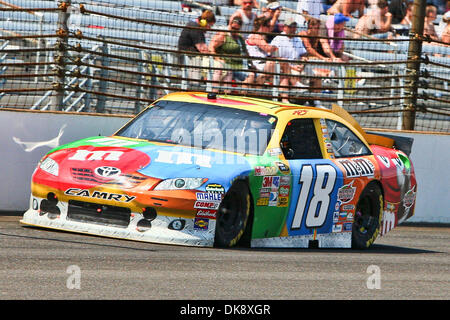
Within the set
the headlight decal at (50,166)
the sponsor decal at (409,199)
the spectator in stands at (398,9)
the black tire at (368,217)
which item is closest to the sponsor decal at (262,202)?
the black tire at (368,217)

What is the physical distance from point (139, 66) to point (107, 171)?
6.70 meters

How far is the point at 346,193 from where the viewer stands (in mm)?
8898

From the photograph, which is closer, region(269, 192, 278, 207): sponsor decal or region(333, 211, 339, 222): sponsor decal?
region(269, 192, 278, 207): sponsor decal

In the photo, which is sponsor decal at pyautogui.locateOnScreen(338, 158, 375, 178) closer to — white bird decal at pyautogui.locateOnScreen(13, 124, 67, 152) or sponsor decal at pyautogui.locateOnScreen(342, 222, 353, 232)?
sponsor decal at pyautogui.locateOnScreen(342, 222, 353, 232)

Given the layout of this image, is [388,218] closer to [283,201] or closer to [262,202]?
[283,201]

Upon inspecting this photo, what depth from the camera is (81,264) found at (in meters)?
6.49

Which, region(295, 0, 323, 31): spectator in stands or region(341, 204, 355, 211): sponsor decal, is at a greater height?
region(295, 0, 323, 31): spectator in stands

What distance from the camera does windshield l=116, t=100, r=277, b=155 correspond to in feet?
27.4

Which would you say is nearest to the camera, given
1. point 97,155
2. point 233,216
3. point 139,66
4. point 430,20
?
point 233,216

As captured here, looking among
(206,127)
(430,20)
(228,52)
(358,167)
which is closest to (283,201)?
(206,127)

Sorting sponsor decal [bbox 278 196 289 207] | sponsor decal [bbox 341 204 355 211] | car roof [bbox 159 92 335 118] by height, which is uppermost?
car roof [bbox 159 92 335 118]

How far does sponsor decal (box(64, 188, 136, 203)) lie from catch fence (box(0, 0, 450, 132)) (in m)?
3.35

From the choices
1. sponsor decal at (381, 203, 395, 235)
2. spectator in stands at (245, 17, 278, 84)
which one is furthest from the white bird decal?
spectator in stands at (245, 17, 278, 84)

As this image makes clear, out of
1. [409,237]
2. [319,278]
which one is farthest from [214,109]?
[409,237]
